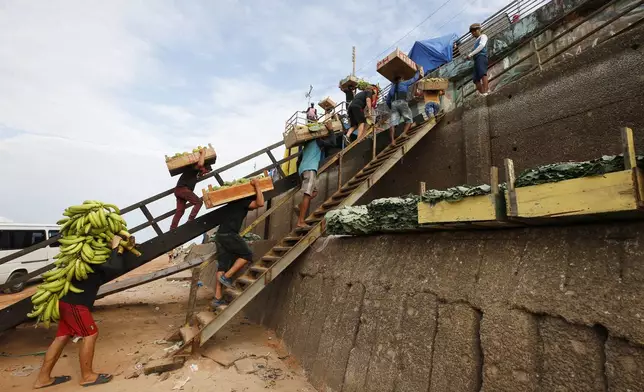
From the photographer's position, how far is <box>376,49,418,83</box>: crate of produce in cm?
724

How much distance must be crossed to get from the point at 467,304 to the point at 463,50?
1775cm

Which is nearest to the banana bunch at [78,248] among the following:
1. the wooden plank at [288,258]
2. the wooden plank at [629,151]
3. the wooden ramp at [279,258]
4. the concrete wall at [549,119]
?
the wooden ramp at [279,258]

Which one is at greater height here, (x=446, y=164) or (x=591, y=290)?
(x=446, y=164)

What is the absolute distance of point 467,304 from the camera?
271cm

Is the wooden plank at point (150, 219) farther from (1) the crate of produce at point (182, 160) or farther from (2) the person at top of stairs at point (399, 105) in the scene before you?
(2) the person at top of stairs at point (399, 105)

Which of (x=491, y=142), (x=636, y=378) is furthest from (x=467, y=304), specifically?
(x=491, y=142)

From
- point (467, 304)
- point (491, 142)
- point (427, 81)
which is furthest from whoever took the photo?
point (427, 81)

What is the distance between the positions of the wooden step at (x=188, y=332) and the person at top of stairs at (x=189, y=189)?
84.0 inches

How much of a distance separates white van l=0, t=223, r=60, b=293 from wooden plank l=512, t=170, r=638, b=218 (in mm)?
15026

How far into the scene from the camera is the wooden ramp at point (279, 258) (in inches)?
189

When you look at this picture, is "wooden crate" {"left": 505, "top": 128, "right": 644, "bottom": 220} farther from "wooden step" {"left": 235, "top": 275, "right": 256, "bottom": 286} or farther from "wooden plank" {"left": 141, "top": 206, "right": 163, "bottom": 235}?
"wooden plank" {"left": 141, "top": 206, "right": 163, "bottom": 235}

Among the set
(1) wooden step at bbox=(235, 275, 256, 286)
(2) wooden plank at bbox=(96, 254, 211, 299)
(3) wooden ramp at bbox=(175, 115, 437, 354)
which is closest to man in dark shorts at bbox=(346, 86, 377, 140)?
(3) wooden ramp at bbox=(175, 115, 437, 354)

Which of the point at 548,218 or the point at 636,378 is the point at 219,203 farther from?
the point at 636,378

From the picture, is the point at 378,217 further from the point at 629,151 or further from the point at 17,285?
the point at 17,285
